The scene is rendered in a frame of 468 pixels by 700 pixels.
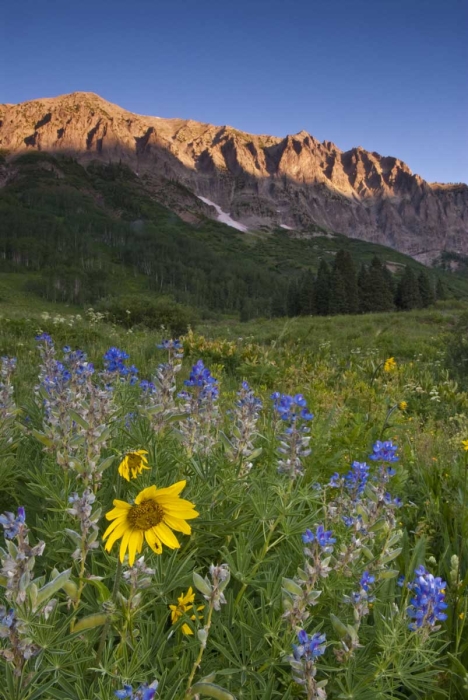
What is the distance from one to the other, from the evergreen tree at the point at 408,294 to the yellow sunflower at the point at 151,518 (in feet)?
197

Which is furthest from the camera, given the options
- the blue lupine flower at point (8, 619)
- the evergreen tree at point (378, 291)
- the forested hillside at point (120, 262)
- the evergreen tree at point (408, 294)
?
the forested hillside at point (120, 262)

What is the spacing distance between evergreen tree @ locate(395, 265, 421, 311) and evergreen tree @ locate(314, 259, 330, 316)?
996 centimetres

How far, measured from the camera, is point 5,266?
11781cm

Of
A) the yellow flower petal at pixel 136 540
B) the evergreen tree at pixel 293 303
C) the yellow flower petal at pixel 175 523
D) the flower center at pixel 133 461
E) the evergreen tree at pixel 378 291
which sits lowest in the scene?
the yellow flower petal at pixel 136 540

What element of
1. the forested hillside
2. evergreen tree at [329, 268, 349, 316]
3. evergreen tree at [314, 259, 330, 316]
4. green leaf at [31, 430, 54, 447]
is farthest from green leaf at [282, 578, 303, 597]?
the forested hillside

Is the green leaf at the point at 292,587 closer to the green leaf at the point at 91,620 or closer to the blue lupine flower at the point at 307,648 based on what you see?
the blue lupine flower at the point at 307,648

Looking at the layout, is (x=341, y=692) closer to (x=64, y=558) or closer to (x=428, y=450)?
(x=64, y=558)

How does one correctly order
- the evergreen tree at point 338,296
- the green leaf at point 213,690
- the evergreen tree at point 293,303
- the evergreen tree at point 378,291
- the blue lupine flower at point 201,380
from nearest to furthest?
1. the green leaf at point 213,690
2. the blue lupine flower at point 201,380
3. the evergreen tree at point 338,296
4. the evergreen tree at point 378,291
5. the evergreen tree at point 293,303

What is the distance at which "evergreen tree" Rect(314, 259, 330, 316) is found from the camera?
55500 millimetres

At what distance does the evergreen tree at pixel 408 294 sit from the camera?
5700 cm

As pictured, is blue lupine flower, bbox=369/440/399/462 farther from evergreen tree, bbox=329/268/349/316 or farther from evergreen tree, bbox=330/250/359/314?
evergreen tree, bbox=330/250/359/314

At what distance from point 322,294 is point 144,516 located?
57219 millimetres

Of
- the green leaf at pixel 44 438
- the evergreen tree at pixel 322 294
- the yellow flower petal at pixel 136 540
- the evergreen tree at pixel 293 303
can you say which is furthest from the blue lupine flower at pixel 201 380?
the evergreen tree at pixel 293 303

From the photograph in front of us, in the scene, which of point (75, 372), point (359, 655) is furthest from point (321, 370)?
point (359, 655)
